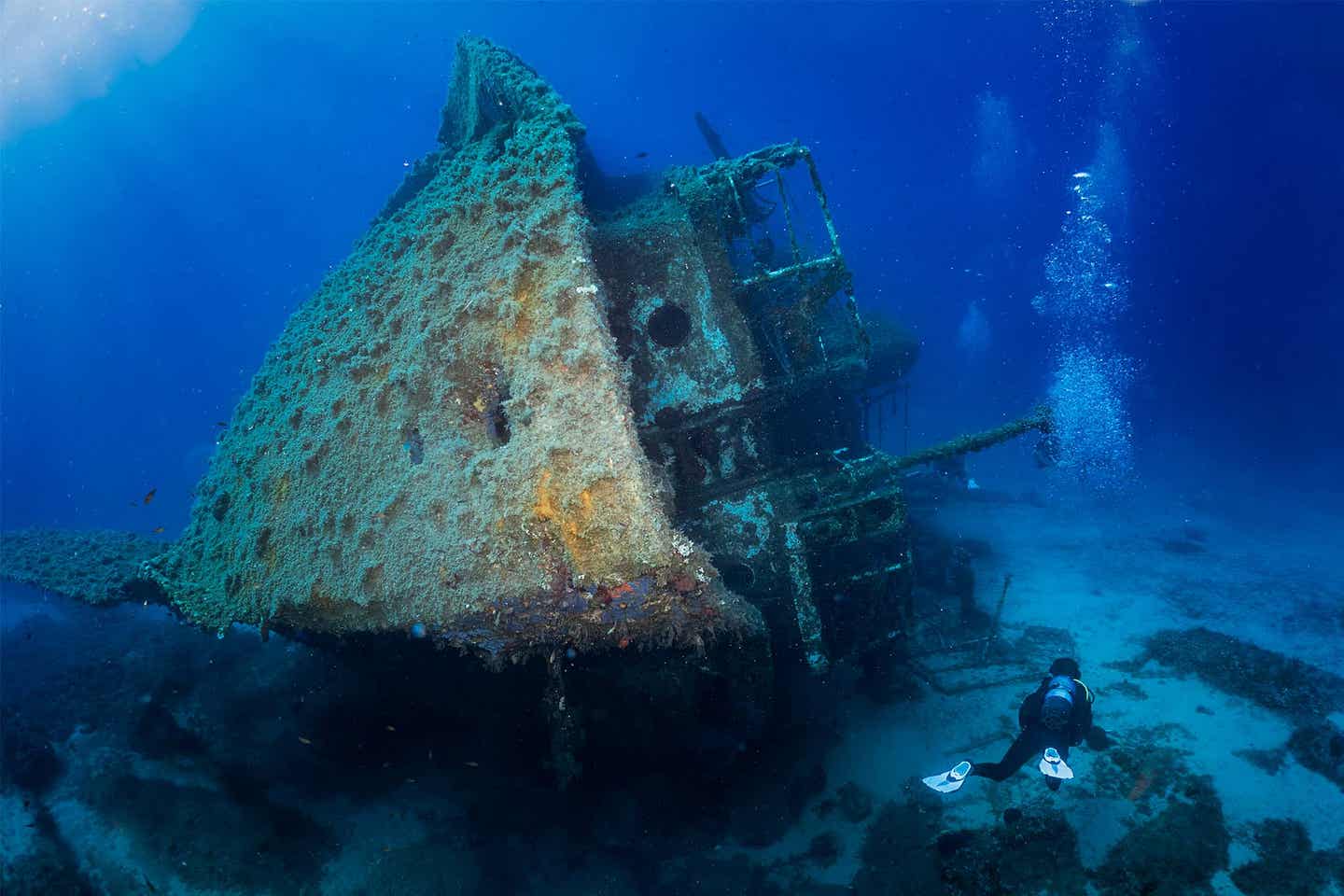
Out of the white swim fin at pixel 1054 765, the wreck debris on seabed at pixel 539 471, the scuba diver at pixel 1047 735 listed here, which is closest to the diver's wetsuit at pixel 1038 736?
the scuba diver at pixel 1047 735

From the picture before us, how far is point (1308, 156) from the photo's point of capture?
33719 millimetres

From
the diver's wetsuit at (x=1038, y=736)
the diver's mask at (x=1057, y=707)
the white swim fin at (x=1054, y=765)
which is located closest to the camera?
the white swim fin at (x=1054, y=765)

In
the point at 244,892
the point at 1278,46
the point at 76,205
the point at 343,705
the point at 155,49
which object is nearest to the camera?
the point at 244,892

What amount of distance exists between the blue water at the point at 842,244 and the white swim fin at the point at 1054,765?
69 cm

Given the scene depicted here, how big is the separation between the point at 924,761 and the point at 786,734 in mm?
1402

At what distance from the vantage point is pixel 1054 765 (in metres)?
5.06

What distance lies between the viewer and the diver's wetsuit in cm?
525

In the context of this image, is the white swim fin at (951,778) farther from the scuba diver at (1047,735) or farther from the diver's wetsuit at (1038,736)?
the diver's wetsuit at (1038,736)

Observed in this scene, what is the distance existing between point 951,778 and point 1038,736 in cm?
87

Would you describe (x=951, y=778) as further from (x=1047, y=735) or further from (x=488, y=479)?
(x=488, y=479)

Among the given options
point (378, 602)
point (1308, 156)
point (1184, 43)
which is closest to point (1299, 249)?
point (1308, 156)

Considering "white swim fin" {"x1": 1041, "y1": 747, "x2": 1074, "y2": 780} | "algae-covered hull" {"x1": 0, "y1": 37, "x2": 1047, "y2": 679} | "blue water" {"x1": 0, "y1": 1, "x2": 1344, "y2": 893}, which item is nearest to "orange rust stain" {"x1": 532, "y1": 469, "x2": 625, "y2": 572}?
"algae-covered hull" {"x1": 0, "y1": 37, "x2": 1047, "y2": 679}

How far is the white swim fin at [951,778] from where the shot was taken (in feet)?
17.1

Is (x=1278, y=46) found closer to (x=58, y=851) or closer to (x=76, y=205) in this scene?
(x=58, y=851)
